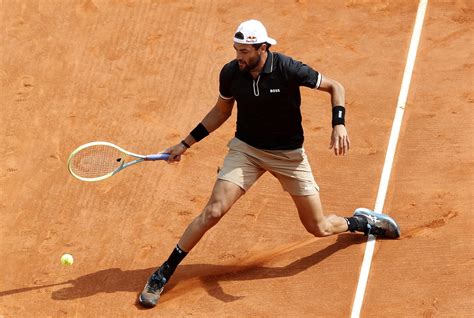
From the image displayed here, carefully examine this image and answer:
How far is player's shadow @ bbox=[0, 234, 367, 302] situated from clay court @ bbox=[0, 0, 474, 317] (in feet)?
0.07

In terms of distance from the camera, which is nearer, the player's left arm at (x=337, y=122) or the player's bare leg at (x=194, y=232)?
the player's left arm at (x=337, y=122)

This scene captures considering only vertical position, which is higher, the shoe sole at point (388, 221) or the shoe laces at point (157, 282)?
the shoe sole at point (388, 221)

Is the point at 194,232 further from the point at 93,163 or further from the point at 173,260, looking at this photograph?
the point at 93,163

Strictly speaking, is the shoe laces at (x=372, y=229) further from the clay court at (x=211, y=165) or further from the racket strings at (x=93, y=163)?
the racket strings at (x=93, y=163)

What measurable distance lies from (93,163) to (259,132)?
1.92m

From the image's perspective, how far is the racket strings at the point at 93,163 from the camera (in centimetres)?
1073

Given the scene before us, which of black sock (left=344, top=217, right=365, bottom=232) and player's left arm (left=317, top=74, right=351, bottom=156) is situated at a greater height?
player's left arm (left=317, top=74, right=351, bottom=156)

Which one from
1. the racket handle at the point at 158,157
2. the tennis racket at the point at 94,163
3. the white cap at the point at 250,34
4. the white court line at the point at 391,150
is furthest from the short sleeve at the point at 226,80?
the white court line at the point at 391,150

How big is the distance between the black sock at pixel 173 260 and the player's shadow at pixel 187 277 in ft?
0.96

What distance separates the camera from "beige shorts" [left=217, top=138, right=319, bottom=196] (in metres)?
10.2

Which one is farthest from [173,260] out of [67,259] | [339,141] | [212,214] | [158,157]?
[339,141]

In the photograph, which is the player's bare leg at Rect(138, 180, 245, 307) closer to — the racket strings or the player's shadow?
the player's shadow

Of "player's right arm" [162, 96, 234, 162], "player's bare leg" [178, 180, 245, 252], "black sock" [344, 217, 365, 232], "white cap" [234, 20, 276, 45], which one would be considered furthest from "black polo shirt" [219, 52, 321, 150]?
"black sock" [344, 217, 365, 232]

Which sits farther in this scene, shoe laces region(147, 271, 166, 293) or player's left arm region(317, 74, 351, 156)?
shoe laces region(147, 271, 166, 293)
